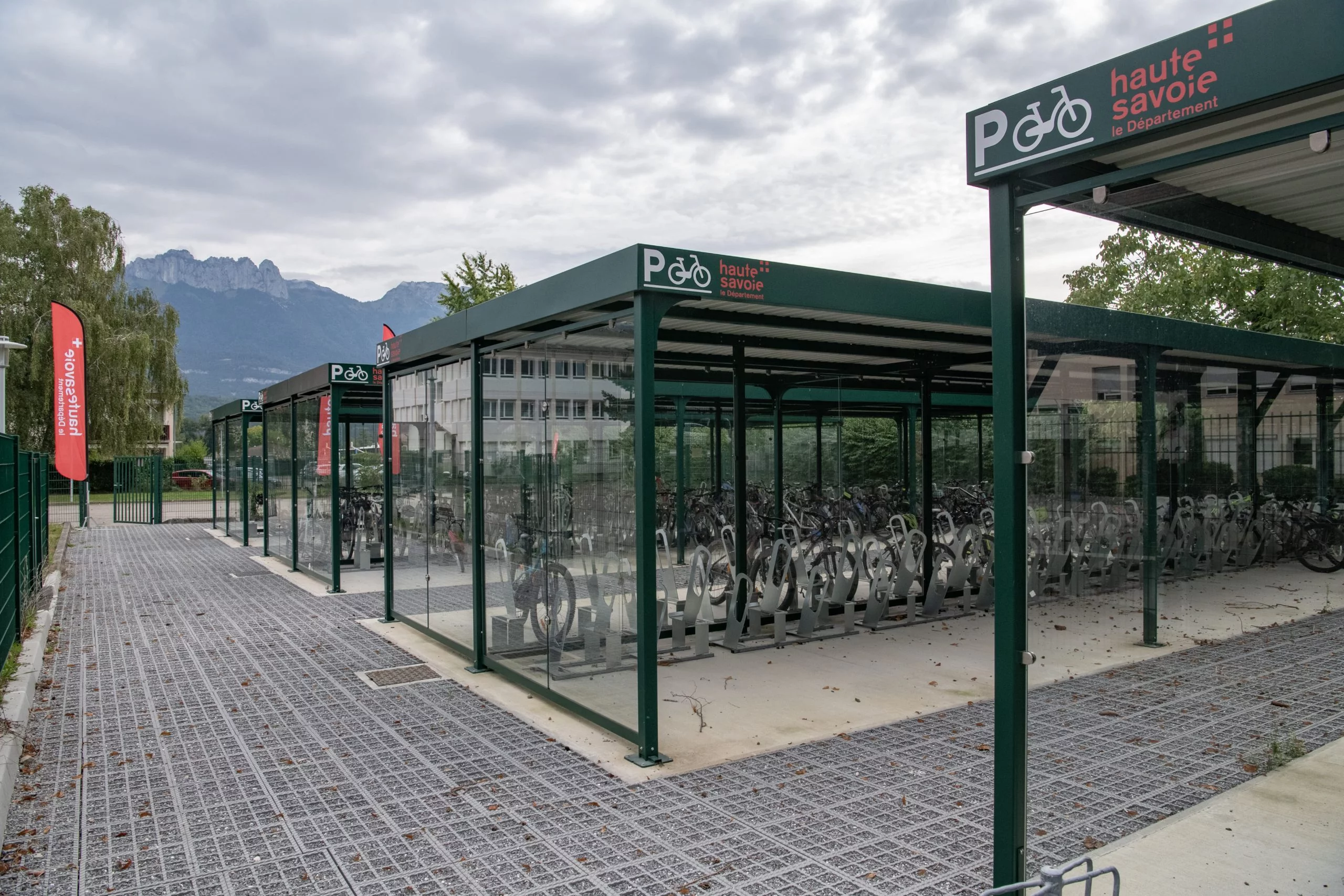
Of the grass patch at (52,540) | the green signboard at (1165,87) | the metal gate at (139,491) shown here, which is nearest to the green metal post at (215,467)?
the metal gate at (139,491)

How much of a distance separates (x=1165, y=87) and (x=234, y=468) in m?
17.9

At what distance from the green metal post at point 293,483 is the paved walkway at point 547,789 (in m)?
5.38

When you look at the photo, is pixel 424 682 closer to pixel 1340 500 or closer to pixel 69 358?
pixel 1340 500

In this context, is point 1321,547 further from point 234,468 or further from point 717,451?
point 234,468

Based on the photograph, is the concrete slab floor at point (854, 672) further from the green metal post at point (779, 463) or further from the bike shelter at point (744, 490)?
the green metal post at point (779, 463)

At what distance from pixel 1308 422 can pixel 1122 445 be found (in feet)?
6.21

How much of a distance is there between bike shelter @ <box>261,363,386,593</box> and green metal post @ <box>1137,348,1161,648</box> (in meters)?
7.57

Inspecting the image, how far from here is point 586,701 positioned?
4.95m

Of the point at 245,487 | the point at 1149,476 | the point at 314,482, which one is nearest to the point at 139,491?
the point at 245,487

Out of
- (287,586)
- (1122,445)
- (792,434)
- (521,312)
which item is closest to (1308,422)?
(1122,445)

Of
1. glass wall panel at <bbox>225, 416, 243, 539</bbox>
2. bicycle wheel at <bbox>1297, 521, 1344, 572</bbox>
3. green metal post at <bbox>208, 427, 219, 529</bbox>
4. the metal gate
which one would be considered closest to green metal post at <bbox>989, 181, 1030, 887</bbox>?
bicycle wheel at <bbox>1297, 521, 1344, 572</bbox>

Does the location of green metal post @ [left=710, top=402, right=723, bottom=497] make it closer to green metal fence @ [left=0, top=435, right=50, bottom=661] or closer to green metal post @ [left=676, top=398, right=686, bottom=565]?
green metal post @ [left=676, top=398, right=686, bottom=565]

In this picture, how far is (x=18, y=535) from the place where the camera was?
6.79 m

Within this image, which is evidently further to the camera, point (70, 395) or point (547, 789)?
point (70, 395)
